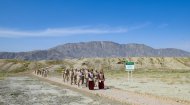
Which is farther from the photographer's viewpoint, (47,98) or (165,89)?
(165,89)

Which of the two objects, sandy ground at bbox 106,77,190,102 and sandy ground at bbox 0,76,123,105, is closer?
sandy ground at bbox 0,76,123,105

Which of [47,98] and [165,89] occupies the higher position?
[165,89]

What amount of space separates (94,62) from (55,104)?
109868mm

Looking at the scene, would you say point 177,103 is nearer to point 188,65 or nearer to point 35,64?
point 35,64

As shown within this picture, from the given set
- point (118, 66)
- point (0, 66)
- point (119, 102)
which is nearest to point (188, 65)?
point (118, 66)

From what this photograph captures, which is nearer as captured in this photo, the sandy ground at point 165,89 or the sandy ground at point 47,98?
the sandy ground at point 47,98

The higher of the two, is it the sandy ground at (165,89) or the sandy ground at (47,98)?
the sandy ground at (165,89)

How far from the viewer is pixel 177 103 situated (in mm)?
20062

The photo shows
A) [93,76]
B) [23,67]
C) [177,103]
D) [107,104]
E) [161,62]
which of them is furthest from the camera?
[161,62]

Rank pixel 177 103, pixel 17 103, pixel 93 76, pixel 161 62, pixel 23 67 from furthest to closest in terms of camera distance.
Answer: pixel 161 62 < pixel 23 67 < pixel 93 76 < pixel 17 103 < pixel 177 103

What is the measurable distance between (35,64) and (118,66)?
28355mm

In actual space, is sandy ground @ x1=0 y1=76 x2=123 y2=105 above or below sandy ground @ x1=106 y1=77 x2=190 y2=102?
below

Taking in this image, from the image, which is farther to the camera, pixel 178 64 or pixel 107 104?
pixel 178 64

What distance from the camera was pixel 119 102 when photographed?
2188cm
